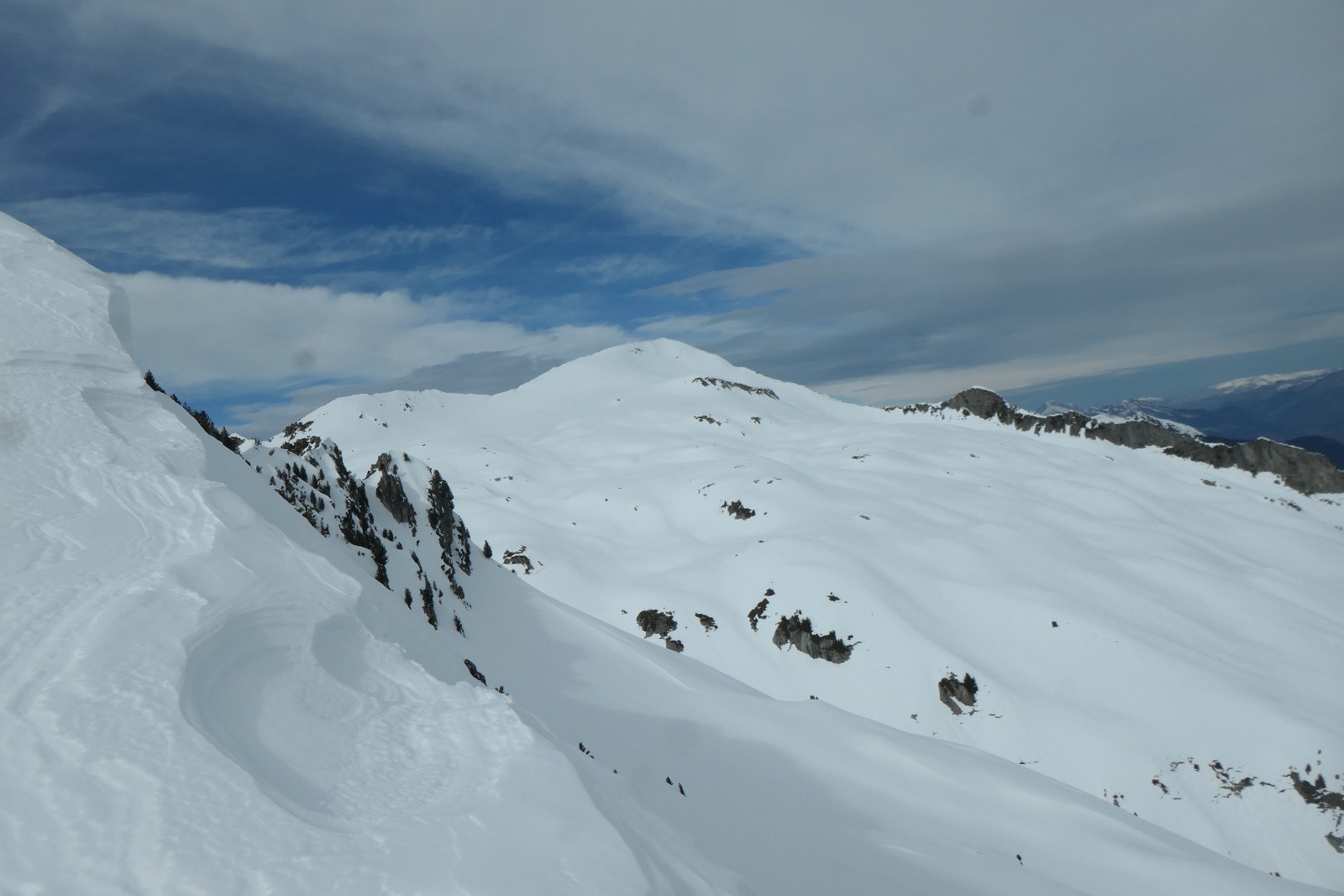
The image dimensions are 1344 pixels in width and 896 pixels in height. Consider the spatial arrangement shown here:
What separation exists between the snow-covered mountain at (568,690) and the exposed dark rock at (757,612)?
0.23m

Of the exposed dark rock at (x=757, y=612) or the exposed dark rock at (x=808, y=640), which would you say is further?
the exposed dark rock at (x=757, y=612)

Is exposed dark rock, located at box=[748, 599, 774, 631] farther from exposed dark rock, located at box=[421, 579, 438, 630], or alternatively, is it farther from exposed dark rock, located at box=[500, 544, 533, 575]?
exposed dark rock, located at box=[421, 579, 438, 630]

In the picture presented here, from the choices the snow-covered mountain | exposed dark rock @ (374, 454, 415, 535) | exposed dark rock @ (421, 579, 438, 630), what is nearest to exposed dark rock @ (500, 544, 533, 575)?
the snow-covered mountain

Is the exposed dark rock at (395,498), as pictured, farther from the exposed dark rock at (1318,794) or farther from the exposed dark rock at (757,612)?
the exposed dark rock at (1318,794)

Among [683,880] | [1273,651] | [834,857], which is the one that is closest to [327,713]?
[683,880]

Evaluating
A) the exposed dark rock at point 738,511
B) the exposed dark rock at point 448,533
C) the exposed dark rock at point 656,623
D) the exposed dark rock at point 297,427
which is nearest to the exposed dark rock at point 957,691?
the exposed dark rock at point 656,623

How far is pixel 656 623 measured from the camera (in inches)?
1609

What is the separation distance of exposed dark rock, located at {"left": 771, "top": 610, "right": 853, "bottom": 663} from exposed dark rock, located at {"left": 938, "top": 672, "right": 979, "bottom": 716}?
5.54 m

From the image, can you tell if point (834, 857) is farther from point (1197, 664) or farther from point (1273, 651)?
point (1273, 651)

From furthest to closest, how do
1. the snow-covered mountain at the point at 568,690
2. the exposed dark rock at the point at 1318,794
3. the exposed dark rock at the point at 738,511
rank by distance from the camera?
the exposed dark rock at the point at 738,511 < the exposed dark rock at the point at 1318,794 < the snow-covered mountain at the point at 568,690

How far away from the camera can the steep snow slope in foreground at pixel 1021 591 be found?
2944 centimetres

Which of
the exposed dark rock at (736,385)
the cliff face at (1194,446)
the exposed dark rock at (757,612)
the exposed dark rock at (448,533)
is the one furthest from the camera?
the exposed dark rock at (736,385)

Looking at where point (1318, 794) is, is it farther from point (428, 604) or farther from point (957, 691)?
point (428, 604)

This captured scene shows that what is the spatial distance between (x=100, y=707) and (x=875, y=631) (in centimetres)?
3854
